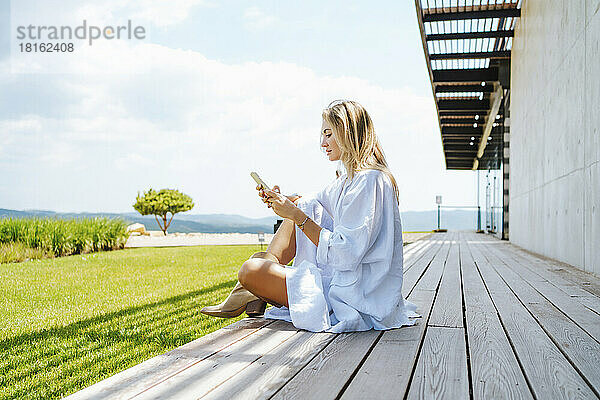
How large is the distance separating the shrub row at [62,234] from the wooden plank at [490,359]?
33.1 feet

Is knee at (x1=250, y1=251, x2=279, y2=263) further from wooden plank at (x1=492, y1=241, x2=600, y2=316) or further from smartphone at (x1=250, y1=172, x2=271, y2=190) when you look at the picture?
wooden plank at (x1=492, y1=241, x2=600, y2=316)

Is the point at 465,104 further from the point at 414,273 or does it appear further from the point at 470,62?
the point at 414,273

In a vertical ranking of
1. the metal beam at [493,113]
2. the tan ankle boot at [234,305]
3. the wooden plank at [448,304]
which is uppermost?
the metal beam at [493,113]

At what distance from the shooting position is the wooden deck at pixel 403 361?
161cm

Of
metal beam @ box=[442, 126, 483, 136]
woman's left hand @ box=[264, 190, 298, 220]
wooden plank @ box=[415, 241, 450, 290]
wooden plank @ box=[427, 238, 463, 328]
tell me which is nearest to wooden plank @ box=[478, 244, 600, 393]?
wooden plank @ box=[427, 238, 463, 328]

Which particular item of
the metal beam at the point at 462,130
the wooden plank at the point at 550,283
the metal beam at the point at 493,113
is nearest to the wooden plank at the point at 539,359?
the wooden plank at the point at 550,283

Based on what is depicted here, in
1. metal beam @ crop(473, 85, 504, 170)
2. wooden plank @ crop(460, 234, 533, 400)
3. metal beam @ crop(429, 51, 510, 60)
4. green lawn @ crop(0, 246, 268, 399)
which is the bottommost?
green lawn @ crop(0, 246, 268, 399)

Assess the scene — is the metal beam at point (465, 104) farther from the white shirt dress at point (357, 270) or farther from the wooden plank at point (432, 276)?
the white shirt dress at point (357, 270)

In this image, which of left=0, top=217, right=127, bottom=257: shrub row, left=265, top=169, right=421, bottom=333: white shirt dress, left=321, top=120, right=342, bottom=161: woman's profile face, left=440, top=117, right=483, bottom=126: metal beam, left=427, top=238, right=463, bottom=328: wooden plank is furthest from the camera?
left=440, top=117, right=483, bottom=126: metal beam

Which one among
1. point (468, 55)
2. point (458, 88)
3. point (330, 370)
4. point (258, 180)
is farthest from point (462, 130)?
point (330, 370)

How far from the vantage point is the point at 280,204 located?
2.46 m

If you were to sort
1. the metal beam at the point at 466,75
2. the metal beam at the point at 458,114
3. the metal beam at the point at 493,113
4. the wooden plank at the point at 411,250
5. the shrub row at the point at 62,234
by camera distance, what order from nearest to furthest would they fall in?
the wooden plank at the point at 411,250
the shrub row at the point at 62,234
the metal beam at the point at 466,75
the metal beam at the point at 493,113
the metal beam at the point at 458,114

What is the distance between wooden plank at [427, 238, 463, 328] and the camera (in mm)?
2688

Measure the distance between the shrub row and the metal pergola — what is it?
323 inches
